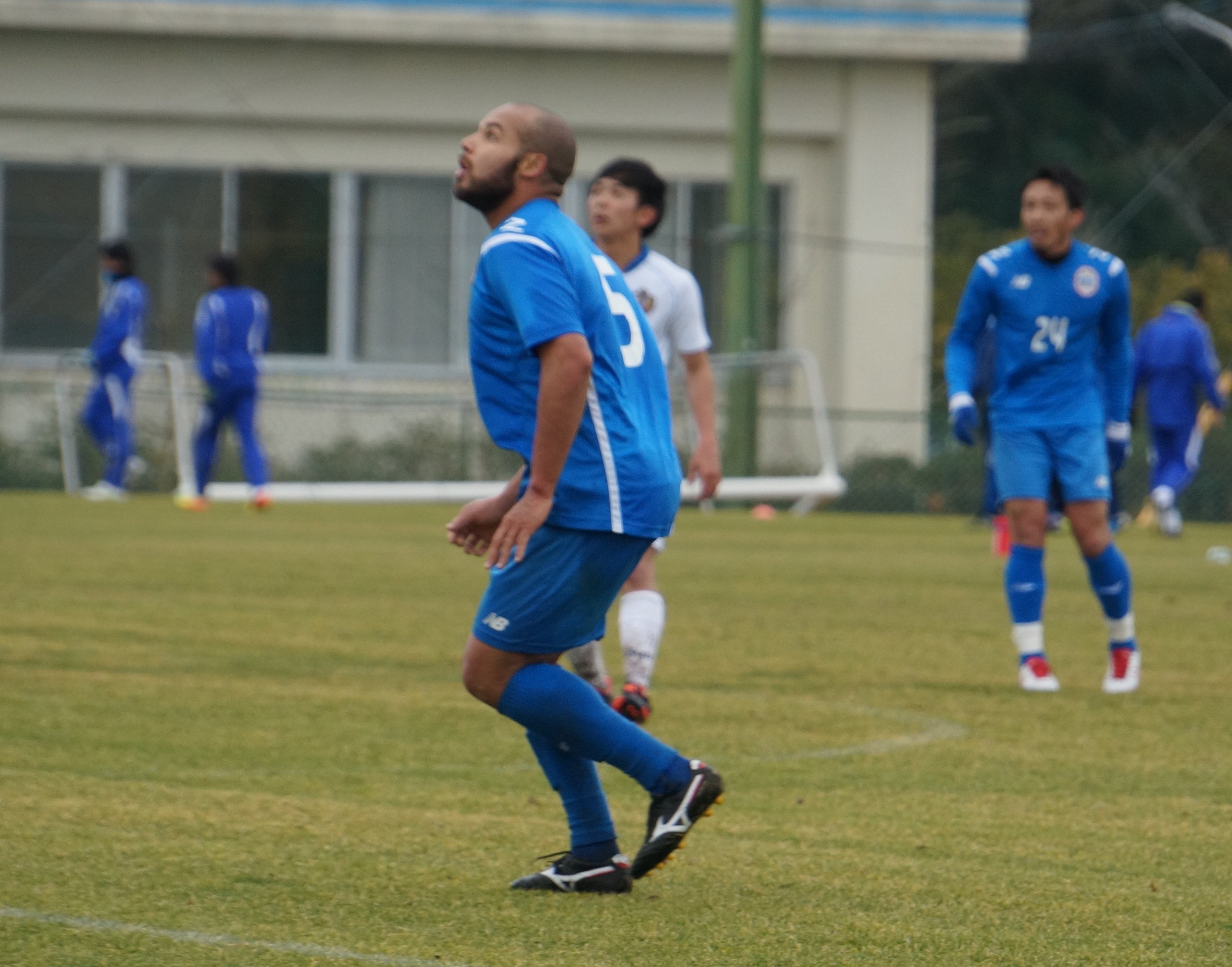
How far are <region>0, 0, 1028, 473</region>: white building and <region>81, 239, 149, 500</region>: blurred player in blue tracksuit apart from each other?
17.8ft

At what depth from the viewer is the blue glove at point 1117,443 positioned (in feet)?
27.7

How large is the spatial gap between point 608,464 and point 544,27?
71.4 ft

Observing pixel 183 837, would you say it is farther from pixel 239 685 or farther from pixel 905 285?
pixel 905 285

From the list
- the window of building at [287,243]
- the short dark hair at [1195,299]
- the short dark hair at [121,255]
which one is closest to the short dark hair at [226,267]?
the short dark hair at [121,255]

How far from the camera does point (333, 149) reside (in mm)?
26078

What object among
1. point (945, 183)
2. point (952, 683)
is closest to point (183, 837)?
point (952, 683)

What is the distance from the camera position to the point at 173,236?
25.8 meters

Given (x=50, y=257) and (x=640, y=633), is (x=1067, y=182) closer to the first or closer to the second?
(x=640, y=633)

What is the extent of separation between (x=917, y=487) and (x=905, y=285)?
169 inches

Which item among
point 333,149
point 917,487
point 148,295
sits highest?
point 333,149

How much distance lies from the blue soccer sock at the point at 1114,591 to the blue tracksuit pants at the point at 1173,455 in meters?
11.0

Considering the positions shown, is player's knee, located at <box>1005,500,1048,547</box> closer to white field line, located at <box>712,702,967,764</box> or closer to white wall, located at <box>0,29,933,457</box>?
white field line, located at <box>712,702,967,764</box>

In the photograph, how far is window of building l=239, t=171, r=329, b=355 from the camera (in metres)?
25.9

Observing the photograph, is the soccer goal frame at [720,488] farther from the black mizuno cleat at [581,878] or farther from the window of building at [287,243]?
the black mizuno cleat at [581,878]
